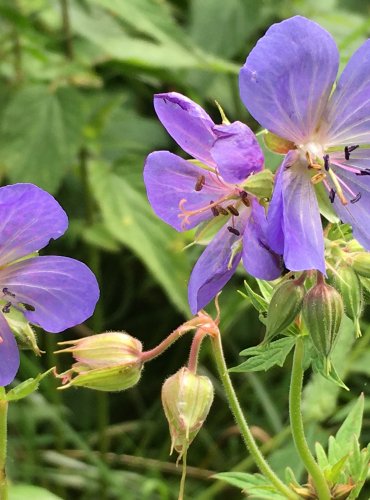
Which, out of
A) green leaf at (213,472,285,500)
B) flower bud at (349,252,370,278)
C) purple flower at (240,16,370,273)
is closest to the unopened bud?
purple flower at (240,16,370,273)

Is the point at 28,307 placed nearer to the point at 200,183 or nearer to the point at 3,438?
the point at 3,438

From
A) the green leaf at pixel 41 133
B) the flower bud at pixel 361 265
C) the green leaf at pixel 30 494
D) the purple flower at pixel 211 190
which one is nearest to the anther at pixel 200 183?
the purple flower at pixel 211 190

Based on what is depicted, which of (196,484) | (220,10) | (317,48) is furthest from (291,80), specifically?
(220,10)

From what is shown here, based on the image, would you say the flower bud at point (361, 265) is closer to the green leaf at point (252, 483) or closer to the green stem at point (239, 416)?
the green stem at point (239, 416)

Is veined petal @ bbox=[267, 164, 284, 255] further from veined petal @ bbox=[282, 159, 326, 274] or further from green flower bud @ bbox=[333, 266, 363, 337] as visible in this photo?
green flower bud @ bbox=[333, 266, 363, 337]

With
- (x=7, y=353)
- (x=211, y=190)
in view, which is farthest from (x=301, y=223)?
(x=7, y=353)

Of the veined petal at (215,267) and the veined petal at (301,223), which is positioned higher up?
the veined petal at (301,223)

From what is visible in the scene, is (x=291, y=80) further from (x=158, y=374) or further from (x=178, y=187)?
(x=158, y=374)
